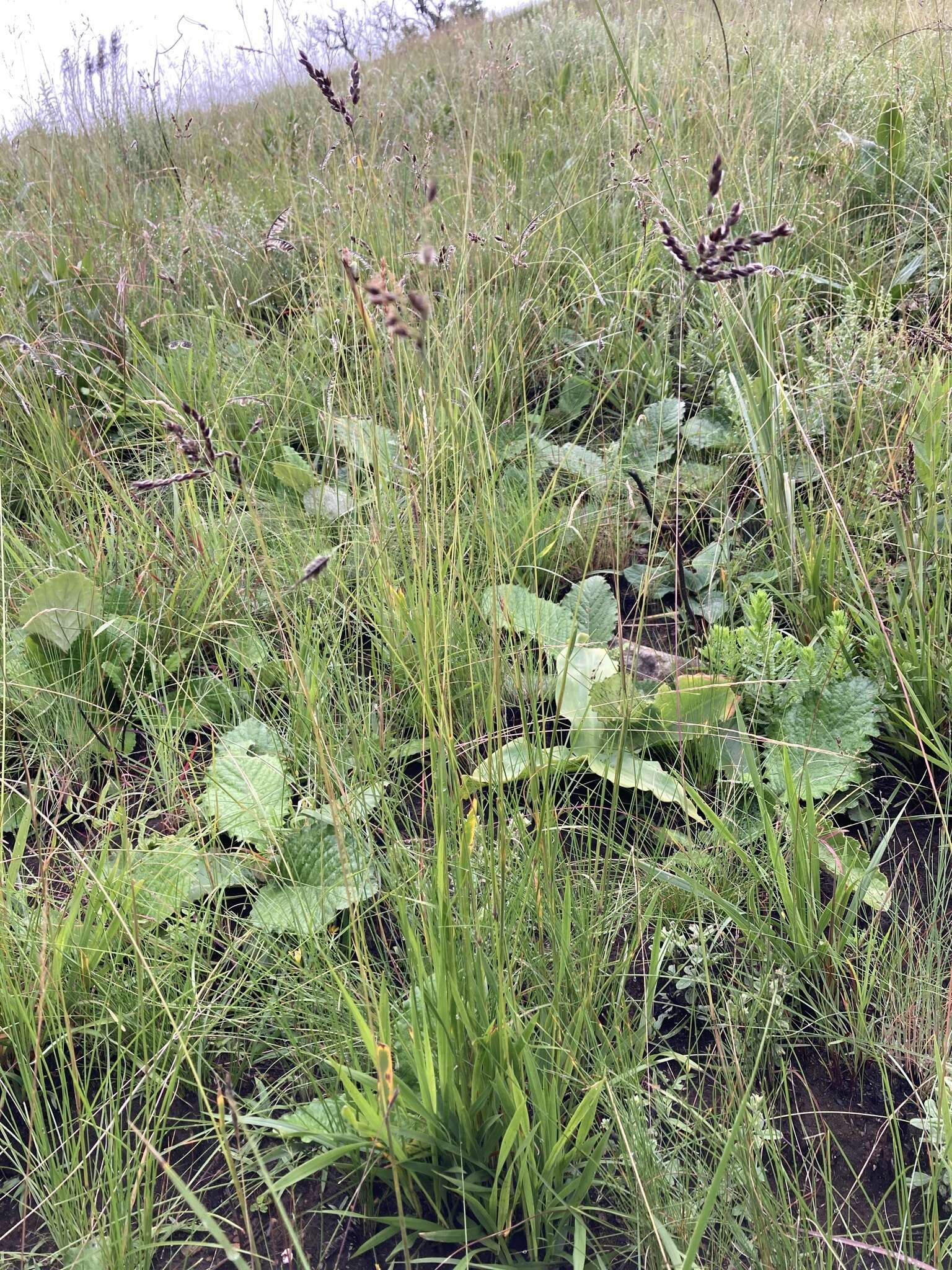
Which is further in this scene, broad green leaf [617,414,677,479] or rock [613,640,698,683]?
broad green leaf [617,414,677,479]

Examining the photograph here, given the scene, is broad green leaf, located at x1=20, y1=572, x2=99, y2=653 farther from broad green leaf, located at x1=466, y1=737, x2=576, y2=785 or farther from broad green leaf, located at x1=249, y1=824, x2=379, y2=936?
broad green leaf, located at x1=466, y1=737, x2=576, y2=785

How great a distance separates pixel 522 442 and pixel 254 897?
1.20 m

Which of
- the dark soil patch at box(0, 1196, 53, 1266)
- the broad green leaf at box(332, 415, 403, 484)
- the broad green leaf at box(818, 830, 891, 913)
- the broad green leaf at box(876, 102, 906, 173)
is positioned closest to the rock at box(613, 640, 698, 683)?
the broad green leaf at box(818, 830, 891, 913)

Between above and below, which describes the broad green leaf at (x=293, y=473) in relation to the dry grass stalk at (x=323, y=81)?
below

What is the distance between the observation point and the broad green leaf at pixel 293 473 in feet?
6.27

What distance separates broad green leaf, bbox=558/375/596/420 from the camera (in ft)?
7.16

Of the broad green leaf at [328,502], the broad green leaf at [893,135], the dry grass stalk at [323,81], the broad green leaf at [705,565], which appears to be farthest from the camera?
the broad green leaf at [893,135]

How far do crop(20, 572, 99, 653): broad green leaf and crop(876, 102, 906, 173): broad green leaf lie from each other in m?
2.61

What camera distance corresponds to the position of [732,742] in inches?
54.4

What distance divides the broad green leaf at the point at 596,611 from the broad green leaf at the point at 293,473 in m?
0.69

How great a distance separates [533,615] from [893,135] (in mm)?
2153

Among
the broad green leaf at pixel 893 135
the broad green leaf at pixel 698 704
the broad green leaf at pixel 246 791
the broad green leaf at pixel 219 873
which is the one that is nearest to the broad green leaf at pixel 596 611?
the broad green leaf at pixel 698 704

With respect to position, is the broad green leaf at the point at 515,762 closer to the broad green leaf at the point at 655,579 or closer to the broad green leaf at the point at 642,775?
the broad green leaf at the point at 642,775

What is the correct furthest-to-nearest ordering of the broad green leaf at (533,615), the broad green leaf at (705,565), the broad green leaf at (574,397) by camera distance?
the broad green leaf at (574,397)
the broad green leaf at (705,565)
the broad green leaf at (533,615)
